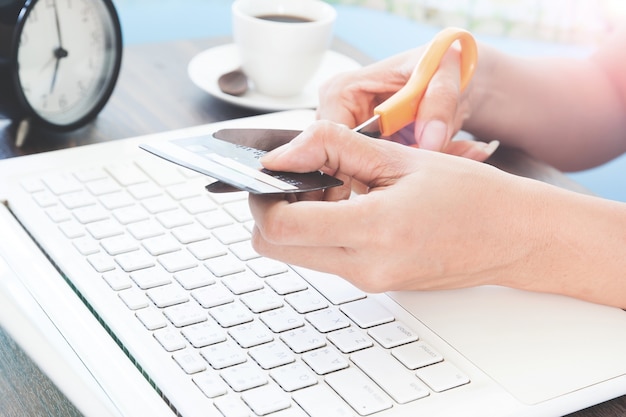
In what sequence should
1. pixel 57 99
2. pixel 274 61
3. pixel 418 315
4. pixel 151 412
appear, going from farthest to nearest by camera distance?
pixel 274 61, pixel 57 99, pixel 418 315, pixel 151 412

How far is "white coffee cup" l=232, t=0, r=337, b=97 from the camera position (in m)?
0.93

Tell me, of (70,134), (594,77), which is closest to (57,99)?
(70,134)

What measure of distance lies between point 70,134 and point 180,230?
29 cm

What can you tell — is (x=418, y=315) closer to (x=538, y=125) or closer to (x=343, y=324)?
(x=343, y=324)

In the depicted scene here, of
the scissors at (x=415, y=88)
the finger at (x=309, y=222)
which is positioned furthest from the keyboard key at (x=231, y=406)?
the scissors at (x=415, y=88)

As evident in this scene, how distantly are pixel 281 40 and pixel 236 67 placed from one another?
0.11 m

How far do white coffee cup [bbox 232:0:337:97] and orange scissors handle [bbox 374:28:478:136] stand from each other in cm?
22

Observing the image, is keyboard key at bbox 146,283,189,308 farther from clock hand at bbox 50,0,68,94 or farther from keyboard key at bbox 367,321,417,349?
clock hand at bbox 50,0,68,94

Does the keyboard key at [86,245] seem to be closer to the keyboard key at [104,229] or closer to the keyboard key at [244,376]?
the keyboard key at [104,229]

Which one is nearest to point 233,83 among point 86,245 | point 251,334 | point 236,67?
point 236,67

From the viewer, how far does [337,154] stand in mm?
539

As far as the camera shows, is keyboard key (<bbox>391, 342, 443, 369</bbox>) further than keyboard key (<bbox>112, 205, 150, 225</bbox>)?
No

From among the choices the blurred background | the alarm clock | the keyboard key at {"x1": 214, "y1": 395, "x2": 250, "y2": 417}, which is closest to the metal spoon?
the alarm clock

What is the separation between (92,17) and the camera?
2.82 ft
